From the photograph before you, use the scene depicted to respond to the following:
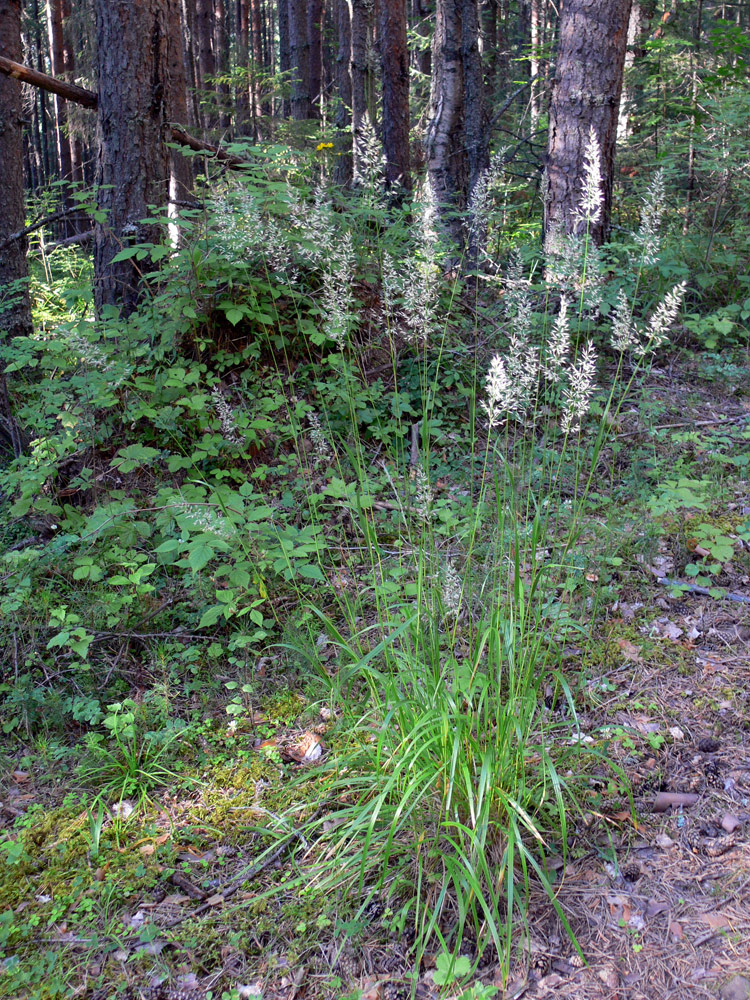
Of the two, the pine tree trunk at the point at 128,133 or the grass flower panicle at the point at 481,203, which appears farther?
the pine tree trunk at the point at 128,133

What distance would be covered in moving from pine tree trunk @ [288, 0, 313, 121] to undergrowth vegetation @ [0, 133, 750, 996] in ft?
28.5

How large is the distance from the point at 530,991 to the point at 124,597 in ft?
7.41

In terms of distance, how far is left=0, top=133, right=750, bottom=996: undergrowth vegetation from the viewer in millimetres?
1989

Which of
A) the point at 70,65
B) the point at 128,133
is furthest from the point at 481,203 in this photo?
the point at 70,65

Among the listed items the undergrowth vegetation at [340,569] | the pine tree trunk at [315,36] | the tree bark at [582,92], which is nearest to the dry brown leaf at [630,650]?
the undergrowth vegetation at [340,569]

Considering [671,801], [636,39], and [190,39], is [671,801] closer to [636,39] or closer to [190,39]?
[636,39]

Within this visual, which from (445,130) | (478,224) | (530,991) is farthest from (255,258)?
(445,130)

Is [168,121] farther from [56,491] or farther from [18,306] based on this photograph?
[56,491]

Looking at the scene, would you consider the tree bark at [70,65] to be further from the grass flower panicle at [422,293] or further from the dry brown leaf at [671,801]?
the dry brown leaf at [671,801]

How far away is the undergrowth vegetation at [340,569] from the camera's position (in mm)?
1989

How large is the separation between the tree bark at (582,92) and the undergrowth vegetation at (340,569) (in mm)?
919

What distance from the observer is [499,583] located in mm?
2227

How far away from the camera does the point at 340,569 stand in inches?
122

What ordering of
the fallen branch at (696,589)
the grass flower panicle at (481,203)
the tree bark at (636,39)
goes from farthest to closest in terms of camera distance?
the tree bark at (636,39), the fallen branch at (696,589), the grass flower panicle at (481,203)
